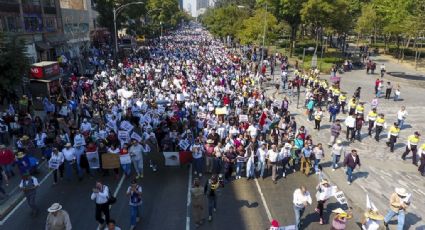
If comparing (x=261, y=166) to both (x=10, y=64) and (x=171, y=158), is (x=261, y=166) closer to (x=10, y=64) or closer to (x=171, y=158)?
(x=171, y=158)

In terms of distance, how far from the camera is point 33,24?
137 feet

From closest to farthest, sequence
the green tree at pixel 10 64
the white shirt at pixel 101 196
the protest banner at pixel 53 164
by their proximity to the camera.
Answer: the white shirt at pixel 101 196
the protest banner at pixel 53 164
the green tree at pixel 10 64

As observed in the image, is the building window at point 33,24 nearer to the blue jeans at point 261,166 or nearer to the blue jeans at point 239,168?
the blue jeans at point 239,168

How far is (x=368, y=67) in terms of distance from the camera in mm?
42344

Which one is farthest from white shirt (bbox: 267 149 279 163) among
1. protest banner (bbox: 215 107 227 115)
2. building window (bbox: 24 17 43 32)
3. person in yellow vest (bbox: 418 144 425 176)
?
building window (bbox: 24 17 43 32)

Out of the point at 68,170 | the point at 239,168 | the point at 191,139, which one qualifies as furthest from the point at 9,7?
the point at 239,168

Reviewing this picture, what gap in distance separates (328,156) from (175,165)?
7070 millimetres

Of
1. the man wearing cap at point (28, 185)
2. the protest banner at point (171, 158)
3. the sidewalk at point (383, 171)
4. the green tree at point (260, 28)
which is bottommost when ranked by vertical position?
the sidewalk at point (383, 171)

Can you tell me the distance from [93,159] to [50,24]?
123 feet

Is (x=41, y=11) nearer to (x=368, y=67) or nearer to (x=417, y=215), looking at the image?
(x=368, y=67)

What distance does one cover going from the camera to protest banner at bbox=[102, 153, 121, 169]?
553 inches

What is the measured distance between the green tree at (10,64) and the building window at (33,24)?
60.3 feet

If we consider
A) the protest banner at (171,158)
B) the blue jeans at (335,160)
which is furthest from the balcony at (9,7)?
the blue jeans at (335,160)

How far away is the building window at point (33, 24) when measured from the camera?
40312mm
